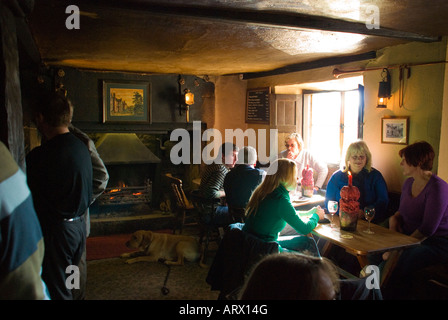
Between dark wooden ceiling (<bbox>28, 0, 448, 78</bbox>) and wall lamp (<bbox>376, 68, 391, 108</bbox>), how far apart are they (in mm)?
315

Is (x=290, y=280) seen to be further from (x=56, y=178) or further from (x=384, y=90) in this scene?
(x=384, y=90)

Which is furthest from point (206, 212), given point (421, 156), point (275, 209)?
point (421, 156)

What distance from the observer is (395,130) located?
12.9 ft

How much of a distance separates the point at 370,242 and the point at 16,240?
2.38 m

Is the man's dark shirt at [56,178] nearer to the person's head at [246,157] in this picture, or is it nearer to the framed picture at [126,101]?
the person's head at [246,157]

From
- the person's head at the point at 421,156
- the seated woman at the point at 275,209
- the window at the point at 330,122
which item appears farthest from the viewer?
the window at the point at 330,122

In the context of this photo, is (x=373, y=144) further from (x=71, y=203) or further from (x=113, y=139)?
(x=113, y=139)

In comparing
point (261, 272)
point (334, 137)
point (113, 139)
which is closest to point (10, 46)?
point (261, 272)

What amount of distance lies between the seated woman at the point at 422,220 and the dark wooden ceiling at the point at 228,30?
1.14m

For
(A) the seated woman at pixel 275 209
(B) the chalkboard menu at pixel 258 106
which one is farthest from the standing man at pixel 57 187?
Result: (B) the chalkboard menu at pixel 258 106

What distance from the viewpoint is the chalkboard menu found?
585cm

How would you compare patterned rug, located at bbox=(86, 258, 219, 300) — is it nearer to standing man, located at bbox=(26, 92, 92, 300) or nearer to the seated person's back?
the seated person's back

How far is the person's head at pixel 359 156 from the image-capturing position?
3611 mm

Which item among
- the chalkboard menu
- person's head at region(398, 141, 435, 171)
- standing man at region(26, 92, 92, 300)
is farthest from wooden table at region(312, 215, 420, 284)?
the chalkboard menu
